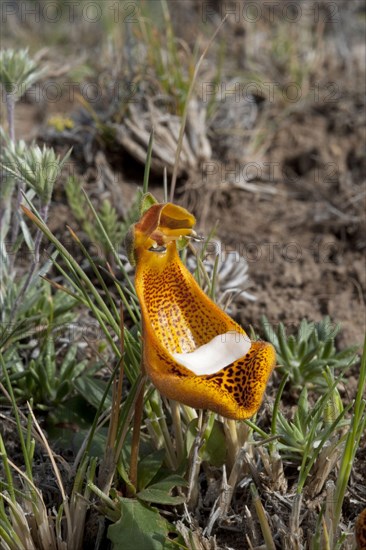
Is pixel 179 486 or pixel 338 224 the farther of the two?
pixel 338 224

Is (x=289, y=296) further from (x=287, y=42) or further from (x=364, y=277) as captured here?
(x=287, y=42)

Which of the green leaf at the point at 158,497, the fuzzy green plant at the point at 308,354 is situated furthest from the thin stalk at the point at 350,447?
the fuzzy green plant at the point at 308,354

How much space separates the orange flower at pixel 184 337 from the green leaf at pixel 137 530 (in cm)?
42

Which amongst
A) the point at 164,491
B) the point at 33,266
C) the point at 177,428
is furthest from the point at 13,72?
the point at 164,491

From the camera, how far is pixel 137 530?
1870mm

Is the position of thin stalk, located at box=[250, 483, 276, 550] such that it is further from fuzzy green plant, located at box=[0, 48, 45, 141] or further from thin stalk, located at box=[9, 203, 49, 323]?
fuzzy green plant, located at box=[0, 48, 45, 141]

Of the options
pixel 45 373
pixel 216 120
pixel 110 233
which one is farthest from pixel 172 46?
pixel 45 373

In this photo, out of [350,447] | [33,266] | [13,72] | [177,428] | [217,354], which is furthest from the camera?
[13,72]

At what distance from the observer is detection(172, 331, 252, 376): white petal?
68.9 inches

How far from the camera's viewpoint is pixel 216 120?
3.79 meters

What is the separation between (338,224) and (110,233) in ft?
3.57

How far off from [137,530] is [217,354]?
0.48 meters

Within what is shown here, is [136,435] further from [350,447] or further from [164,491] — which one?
[350,447]

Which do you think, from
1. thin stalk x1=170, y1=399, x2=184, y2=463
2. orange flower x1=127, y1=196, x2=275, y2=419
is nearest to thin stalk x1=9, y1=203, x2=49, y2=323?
orange flower x1=127, y1=196, x2=275, y2=419
